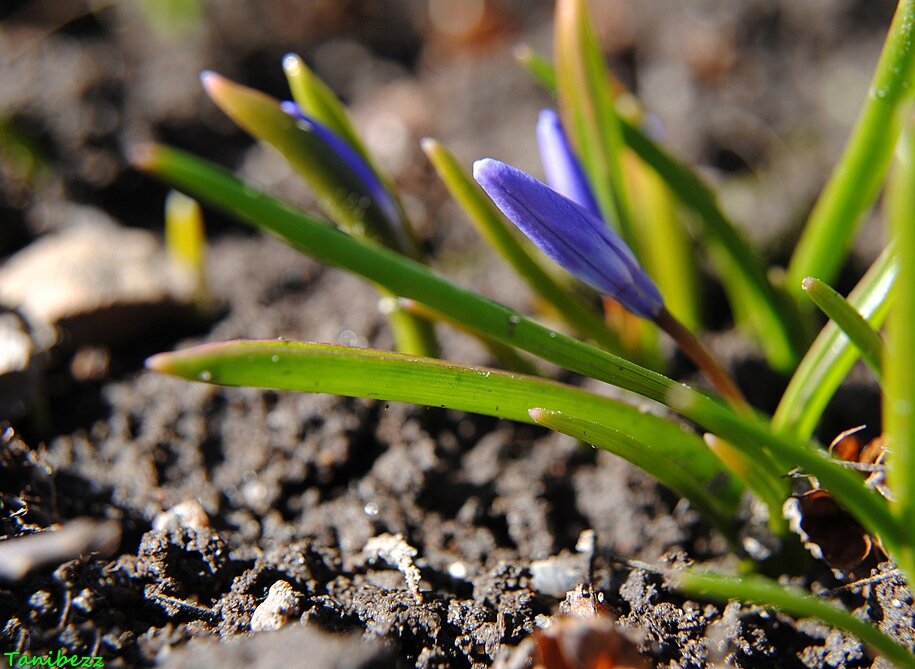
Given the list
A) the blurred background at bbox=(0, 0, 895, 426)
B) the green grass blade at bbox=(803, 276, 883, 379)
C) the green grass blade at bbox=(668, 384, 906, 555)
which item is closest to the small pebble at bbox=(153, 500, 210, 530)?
the blurred background at bbox=(0, 0, 895, 426)

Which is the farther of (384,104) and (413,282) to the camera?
(384,104)

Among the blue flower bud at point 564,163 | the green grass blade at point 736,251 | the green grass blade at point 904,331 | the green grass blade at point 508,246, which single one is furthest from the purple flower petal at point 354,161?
the green grass blade at point 904,331

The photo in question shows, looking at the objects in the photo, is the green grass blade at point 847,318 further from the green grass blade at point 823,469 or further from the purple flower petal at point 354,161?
the purple flower petal at point 354,161

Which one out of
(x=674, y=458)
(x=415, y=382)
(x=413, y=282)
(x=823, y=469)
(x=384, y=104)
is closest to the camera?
(x=823, y=469)

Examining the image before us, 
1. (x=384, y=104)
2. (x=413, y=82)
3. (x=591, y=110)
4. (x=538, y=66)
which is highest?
(x=413, y=82)

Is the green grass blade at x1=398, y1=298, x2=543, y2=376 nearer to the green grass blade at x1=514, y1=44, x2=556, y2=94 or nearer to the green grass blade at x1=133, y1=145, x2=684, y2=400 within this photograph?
the green grass blade at x1=133, y1=145, x2=684, y2=400

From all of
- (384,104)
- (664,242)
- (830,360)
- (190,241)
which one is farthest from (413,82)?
(830,360)

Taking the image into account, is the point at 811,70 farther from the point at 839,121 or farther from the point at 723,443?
the point at 723,443

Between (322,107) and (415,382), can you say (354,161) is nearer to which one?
(322,107)
